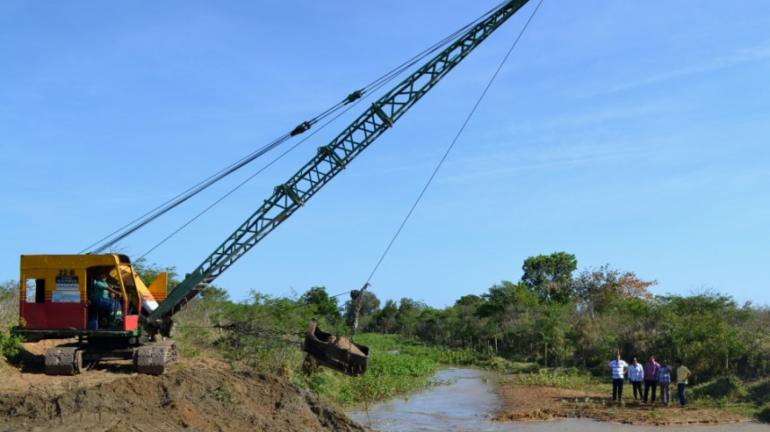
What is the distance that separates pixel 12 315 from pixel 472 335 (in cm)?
4187

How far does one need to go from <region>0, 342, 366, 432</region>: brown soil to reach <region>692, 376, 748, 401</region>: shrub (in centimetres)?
1459

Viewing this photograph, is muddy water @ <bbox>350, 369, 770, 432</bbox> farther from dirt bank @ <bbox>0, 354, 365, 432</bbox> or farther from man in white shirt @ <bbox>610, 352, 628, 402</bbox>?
dirt bank @ <bbox>0, 354, 365, 432</bbox>

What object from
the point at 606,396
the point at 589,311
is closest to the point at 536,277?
the point at 589,311

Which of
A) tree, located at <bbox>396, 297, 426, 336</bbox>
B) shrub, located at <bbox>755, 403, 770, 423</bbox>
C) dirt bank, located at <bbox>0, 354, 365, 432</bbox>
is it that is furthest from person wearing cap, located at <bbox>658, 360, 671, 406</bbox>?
tree, located at <bbox>396, 297, 426, 336</bbox>

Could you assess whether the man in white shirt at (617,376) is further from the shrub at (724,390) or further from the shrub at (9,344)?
the shrub at (9,344)

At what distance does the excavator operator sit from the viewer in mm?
18906

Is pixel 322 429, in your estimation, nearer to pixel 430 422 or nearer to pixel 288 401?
pixel 288 401

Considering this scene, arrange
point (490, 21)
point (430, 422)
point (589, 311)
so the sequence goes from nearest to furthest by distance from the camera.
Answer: point (430, 422)
point (490, 21)
point (589, 311)

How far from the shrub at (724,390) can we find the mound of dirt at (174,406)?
47.7ft

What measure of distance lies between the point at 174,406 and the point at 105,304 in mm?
5785

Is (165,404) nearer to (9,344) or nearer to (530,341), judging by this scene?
(9,344)

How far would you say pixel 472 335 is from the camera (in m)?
61.2

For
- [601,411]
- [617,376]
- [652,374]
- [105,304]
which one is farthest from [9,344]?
[652,374]

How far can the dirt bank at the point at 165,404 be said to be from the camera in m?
13.5
